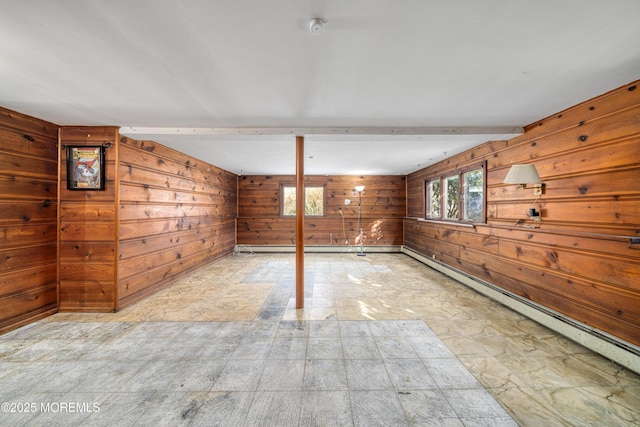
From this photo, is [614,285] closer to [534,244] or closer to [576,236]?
[576,236]

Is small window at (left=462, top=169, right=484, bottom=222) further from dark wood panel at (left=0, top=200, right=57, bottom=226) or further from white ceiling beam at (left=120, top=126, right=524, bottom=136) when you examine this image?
dark wood panel at (left=0, top=200, right=57, bottom=226)

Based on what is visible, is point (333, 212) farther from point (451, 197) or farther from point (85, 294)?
point (85, 294)

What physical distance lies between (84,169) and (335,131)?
3.19m

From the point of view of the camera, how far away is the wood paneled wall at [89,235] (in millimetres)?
3033

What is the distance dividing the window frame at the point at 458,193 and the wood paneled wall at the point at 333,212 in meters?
1.41

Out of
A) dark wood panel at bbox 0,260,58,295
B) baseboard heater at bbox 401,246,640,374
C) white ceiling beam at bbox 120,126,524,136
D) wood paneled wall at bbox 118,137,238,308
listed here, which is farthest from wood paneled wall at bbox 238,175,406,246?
dark wood panel at bbox 0,260,58,295

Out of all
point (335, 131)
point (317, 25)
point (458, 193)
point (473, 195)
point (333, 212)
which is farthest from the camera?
point (333, 212)

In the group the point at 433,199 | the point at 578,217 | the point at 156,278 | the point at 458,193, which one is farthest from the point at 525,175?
the point at 156,278

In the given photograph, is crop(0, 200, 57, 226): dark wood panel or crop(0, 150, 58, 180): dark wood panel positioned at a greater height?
crop(0, 150, 58, 180): dark wood panel

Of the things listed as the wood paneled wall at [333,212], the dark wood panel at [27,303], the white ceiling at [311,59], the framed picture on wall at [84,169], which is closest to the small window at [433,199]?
the wood paneled wall at [333,212]

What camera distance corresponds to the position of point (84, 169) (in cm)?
304

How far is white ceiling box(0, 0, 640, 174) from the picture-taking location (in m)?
1.25

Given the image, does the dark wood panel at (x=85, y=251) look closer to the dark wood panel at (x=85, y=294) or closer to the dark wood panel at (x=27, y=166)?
the dark wood panel at (x=85, y=294)

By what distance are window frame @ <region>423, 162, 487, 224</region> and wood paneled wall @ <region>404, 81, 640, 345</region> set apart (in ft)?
0.46
